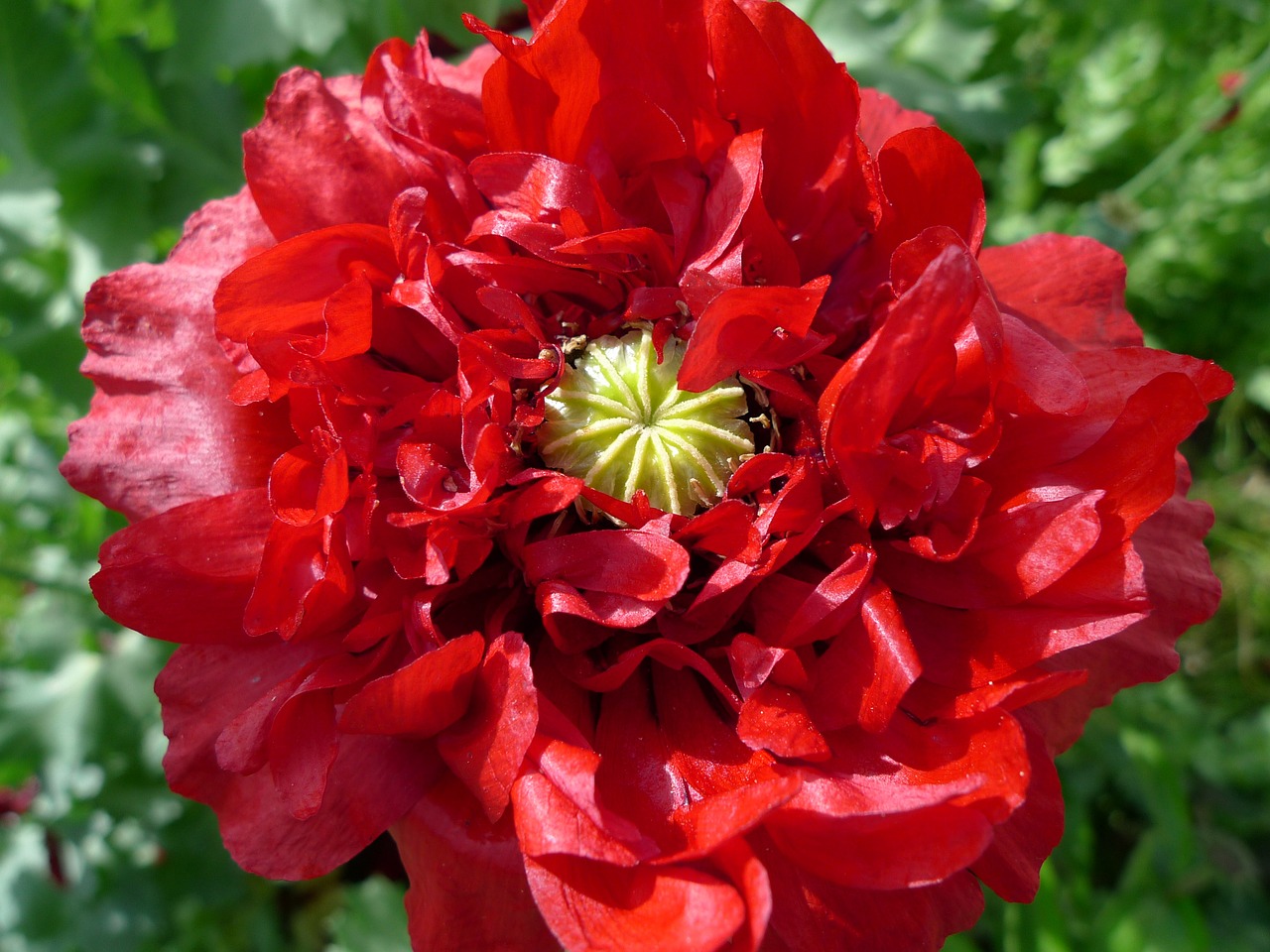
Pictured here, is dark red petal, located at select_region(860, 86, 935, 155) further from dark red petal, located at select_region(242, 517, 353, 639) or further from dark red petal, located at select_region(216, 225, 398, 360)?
dark red petal, located at select_region(242, 517, 353, 639)

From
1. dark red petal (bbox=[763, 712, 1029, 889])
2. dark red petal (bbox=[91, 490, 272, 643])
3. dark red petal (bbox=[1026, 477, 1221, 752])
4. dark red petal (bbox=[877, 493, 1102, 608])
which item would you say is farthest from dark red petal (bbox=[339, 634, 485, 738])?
dark red petal (bbox=[1026, 477, 1221, 752])

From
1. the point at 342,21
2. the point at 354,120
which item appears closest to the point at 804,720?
the point at 354,120

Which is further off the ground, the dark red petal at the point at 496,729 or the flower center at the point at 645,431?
the flower center at the point at 645,431

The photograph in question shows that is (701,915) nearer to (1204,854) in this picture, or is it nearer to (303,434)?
(303,434)

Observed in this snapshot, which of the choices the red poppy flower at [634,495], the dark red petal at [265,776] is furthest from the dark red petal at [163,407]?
the dark red petal at [265,776]

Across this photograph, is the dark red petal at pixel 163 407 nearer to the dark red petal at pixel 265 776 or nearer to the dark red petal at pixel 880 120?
the dark red petal at pixel 265 776

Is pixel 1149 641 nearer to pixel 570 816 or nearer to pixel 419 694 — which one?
pixel 570 816

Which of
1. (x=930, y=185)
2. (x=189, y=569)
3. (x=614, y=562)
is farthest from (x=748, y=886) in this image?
(x=930, y=185)

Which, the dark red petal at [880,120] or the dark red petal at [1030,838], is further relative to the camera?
the dark red petal at [880,120]
